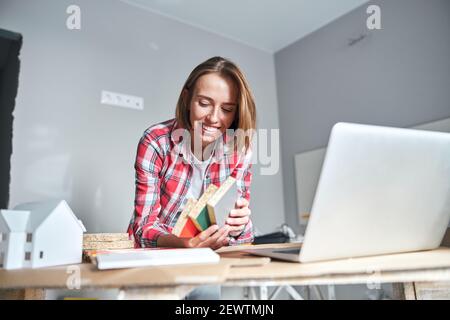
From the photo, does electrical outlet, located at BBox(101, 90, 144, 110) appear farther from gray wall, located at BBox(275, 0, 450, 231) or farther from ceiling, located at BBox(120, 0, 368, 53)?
gray wall, located at BBox(275, 0, 450, 231)

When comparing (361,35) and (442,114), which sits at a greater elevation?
(361,35)

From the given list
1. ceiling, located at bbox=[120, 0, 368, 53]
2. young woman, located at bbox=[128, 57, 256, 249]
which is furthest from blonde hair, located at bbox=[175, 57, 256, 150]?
ceiling, located at bbox=[120, 0, 368, 53]

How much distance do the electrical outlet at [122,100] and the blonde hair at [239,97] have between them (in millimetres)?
277

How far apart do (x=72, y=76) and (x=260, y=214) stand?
123 centimetres

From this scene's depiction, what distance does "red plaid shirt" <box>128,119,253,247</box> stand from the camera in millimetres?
1119

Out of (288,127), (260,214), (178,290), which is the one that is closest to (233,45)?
(288,127)

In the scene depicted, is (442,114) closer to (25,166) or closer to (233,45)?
(233,45)

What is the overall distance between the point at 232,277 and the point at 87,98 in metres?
1.35

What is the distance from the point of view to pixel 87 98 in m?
1.54

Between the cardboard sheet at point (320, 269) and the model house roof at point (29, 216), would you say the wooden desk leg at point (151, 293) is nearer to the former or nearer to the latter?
the cardboard sheet at point (320, 269)

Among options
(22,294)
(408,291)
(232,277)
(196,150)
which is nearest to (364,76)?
(196,150)

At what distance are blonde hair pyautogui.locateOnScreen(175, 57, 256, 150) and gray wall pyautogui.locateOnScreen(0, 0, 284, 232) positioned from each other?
14cm

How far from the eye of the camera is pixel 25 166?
4.70 feet

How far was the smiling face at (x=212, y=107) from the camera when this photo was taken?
4.00ft
